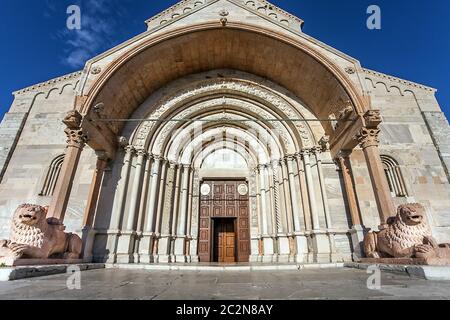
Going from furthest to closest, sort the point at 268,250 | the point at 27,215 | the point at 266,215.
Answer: the point at 266,215 → the point at 268,250 → the point at 27,215

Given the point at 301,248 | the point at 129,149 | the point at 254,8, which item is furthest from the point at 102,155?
the point at 254,8

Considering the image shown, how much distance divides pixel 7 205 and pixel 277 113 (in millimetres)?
10271

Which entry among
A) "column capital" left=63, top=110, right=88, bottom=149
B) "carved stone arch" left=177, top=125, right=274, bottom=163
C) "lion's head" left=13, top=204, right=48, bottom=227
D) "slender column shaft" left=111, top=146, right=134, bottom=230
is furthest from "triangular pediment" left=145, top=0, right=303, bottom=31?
"lion's head" left=13, top=204, right=48, bottom=227

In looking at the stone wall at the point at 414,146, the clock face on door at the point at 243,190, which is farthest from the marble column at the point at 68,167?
the stone wall at the point at 414,146

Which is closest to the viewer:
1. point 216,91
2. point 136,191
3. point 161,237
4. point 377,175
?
point 377,175

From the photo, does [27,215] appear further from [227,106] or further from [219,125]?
[227,106]

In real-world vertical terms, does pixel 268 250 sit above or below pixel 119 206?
below

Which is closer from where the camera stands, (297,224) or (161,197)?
(297,224)

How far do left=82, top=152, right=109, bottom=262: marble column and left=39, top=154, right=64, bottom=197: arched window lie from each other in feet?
5.09

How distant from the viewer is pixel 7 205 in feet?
24.1

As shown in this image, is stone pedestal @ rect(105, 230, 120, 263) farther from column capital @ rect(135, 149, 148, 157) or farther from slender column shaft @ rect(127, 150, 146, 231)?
column capital @ rect(135, 149, 148, 157)

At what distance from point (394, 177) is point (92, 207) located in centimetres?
1036

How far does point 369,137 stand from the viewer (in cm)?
640

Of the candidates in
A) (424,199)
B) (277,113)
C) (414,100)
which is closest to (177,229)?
(277,113)
